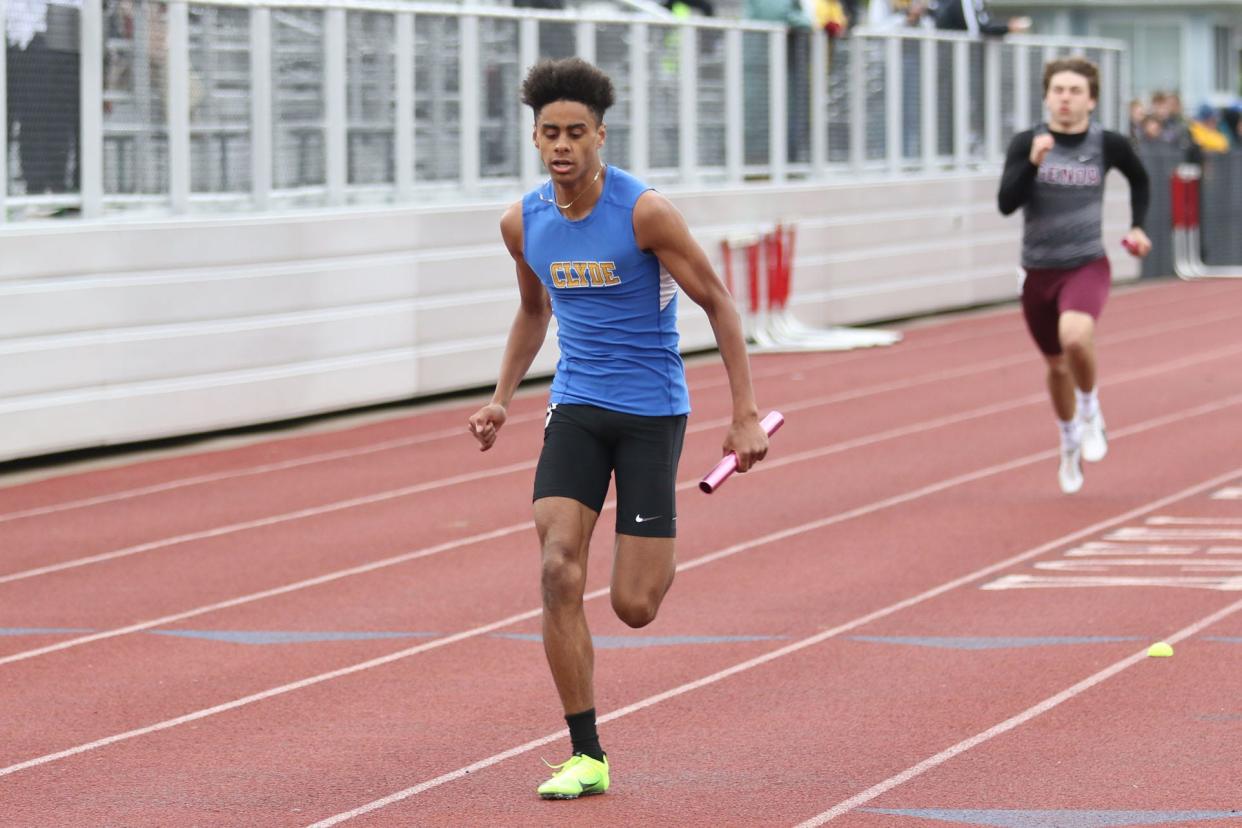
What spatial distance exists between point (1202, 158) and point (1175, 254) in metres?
1.27

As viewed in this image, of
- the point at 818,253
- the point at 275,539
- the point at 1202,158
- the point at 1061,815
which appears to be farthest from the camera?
the point at 1202,158

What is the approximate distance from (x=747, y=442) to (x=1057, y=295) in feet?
19.9

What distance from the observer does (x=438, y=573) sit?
33.4 ft

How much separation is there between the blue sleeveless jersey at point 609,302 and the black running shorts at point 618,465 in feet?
0.16

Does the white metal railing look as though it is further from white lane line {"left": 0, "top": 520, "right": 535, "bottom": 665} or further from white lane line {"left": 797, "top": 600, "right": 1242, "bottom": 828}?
white lane line {"left": 797, "top": 600, "right": 1242, "bottom": 828}

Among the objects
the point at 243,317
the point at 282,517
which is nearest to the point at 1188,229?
the point at 243,317

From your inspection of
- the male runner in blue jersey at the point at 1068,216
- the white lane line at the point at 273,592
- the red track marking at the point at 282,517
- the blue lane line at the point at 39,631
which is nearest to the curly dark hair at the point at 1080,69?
the male runner in blue jersey at the point at 1068,216

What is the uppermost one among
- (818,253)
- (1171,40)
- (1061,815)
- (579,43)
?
(1171,40)

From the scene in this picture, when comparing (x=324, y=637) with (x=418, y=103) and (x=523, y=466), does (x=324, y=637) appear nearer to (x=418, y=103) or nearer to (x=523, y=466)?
(x=523, y=466)

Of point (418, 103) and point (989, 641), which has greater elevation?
point (418, 103)

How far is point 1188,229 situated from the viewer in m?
30.6

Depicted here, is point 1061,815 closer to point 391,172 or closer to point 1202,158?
point 391,172

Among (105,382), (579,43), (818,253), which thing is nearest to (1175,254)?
(818,253)

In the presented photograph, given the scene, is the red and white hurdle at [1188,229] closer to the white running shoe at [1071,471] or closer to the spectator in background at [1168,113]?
the spectator in background at [1168,113]
